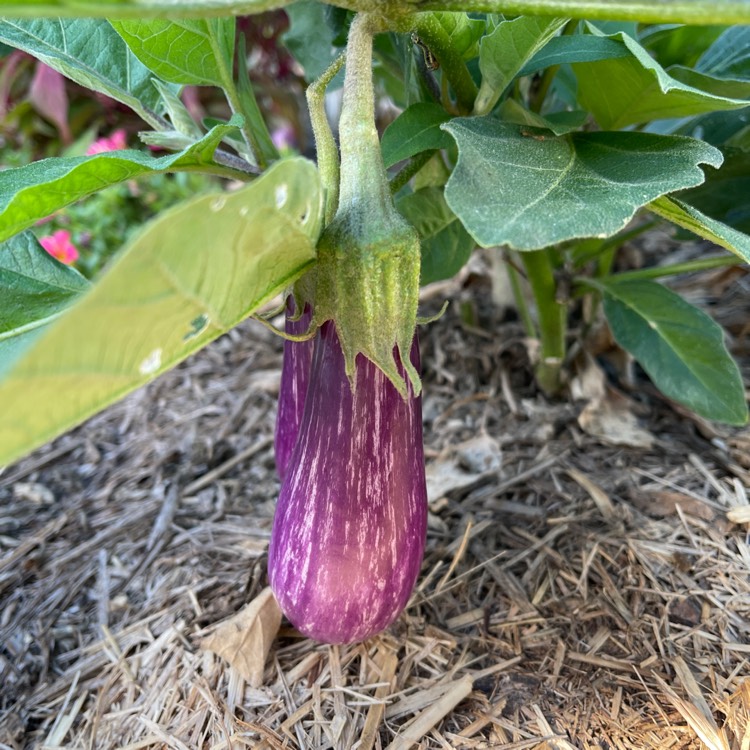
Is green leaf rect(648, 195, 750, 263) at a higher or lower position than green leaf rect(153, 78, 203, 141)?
lower

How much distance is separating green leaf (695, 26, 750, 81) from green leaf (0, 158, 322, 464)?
0.47 meters

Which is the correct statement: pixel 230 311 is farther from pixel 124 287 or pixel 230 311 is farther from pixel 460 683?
pixel 460 683

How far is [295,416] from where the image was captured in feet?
2.01

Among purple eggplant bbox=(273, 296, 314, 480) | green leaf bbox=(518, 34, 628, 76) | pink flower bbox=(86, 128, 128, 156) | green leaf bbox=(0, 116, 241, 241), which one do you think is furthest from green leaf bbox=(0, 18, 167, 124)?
pink flower bbox=(86, 128, 128, 156)

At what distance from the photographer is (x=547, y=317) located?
0.80 m

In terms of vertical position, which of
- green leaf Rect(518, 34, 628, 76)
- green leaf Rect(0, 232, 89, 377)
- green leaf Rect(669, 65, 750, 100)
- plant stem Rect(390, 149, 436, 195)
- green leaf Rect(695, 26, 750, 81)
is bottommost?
green leaf Rect(695, 26, 750, 81)

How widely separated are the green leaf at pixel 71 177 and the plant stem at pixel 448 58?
145 millimetres

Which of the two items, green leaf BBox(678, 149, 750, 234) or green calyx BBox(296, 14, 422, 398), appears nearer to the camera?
green calyx BBox(296, 14, 422, 398)

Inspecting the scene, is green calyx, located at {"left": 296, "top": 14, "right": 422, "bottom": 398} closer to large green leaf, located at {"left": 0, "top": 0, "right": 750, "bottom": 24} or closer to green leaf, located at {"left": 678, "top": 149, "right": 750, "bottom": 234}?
large green leaf, located at {"left": 0, "top": 0, "right": 750, "bottom": 24}

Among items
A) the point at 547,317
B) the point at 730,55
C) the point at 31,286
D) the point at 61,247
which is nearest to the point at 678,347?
the point at 547,317

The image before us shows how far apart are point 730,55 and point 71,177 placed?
575mm

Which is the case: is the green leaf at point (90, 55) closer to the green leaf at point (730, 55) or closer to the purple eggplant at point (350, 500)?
the purple eggplant at point (350, 500)

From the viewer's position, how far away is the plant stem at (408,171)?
0.52 m

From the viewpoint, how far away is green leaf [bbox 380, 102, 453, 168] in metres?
0.49
